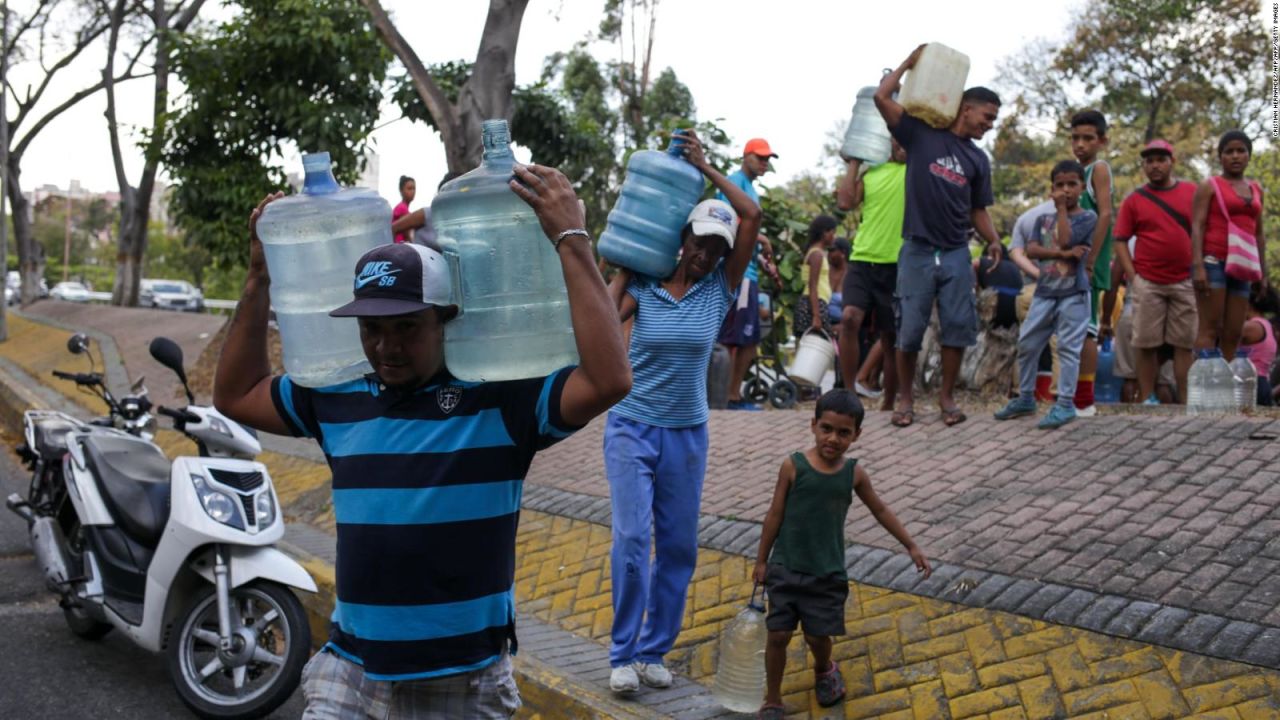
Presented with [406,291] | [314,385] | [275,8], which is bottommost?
[314,385]

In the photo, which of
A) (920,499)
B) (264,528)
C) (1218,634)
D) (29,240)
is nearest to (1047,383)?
(920,499)

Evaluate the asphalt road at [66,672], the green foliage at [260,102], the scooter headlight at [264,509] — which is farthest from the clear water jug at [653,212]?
the green foliage at [260,102]

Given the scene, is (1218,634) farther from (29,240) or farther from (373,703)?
(29,240)

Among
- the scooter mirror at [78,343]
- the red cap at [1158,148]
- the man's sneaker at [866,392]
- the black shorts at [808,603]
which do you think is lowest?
the black shorts at [808,603]

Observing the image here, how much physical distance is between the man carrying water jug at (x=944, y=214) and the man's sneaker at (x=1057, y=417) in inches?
23.8

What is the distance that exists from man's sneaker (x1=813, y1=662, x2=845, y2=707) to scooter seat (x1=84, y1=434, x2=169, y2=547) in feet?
10.1

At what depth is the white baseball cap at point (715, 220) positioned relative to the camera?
507 centimetres

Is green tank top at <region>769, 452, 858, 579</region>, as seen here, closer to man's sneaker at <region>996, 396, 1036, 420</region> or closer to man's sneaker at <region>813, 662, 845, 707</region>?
man's sneaker at <region>813, 662, 845, 707</region>

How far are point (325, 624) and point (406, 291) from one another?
4.42 meters

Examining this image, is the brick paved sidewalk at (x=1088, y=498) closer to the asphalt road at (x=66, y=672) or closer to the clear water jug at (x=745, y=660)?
the clear water jug at (x=745, y=660)

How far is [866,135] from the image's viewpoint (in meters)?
8.67

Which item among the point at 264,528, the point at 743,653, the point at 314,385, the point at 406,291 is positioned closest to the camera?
the point at 406,291

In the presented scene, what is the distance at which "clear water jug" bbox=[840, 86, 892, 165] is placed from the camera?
8.59m

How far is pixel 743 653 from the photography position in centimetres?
491
